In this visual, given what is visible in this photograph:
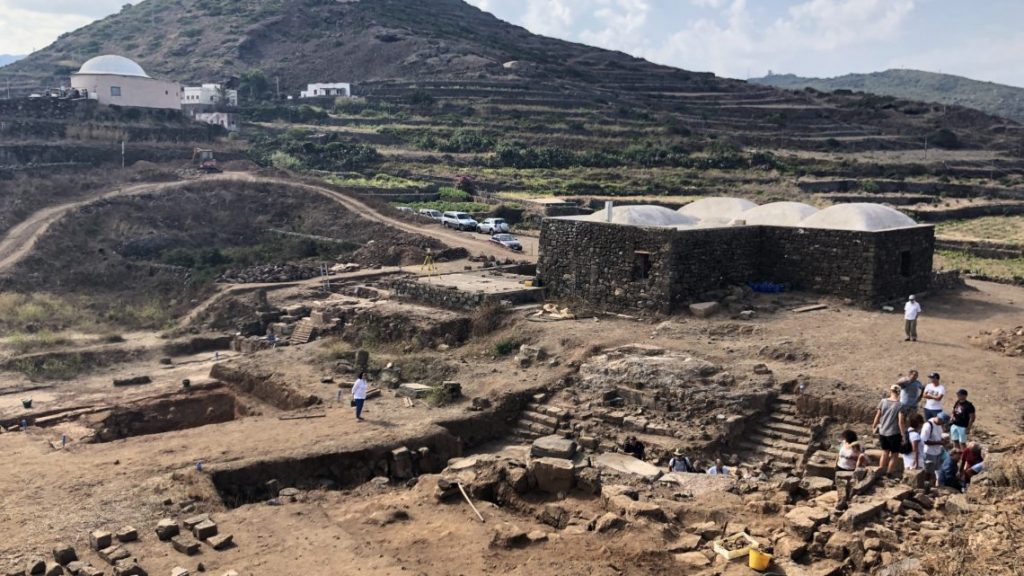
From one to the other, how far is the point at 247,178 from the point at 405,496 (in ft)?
112

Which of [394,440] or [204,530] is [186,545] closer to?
[204,530]

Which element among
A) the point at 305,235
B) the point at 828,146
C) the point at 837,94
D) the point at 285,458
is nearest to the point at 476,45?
the point at 837,94

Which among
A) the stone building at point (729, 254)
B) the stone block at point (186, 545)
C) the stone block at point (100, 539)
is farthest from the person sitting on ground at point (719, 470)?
the stone block at point (100, 539)

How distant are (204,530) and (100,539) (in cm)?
116

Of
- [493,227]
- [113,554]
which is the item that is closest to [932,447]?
[113,554]

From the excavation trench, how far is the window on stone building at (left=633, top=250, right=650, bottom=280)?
641cm

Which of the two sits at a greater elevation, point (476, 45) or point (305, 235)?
point (476, 45)

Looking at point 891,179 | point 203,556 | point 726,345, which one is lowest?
point 203,556

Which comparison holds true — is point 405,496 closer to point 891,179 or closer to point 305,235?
point 305,235

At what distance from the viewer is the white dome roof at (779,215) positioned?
21609 millimetres

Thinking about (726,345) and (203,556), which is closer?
(203,556)

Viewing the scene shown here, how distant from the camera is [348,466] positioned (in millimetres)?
14211

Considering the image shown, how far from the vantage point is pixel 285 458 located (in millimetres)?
13938

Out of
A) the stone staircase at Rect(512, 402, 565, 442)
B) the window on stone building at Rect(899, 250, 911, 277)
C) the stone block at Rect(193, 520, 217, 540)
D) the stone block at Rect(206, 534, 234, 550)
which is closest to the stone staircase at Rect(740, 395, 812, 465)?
the stone staircase at Rect(512, 402, 565, 442)
